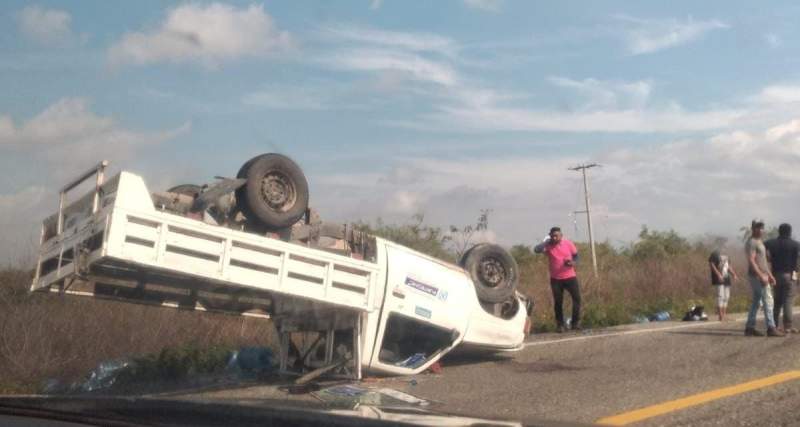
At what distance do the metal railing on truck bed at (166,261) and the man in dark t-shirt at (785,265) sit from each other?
250 inches

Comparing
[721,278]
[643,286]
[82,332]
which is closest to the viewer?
[82,332]

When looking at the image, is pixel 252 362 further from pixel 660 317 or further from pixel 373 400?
pixel 660 317

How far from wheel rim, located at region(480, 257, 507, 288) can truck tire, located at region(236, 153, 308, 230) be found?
8.70 ft

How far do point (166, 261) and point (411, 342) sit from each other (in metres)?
3.43

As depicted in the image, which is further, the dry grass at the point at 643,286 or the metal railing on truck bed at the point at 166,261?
the dry grass at the point at 643,286

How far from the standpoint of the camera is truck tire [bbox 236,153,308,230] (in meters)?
9.32

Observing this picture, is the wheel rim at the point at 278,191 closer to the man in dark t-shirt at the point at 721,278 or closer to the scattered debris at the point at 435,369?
the scattered debris at the point at 435,369

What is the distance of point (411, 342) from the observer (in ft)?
35.4

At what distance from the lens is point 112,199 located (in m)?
8.24

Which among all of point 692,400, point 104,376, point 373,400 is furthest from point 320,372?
point 373,400

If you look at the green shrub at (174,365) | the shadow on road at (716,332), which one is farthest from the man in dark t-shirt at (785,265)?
the green shrub at (174,365)

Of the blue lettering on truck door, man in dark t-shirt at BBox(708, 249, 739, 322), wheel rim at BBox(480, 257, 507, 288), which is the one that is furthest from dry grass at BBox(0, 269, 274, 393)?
man in dark t-shirt at BBox(708, 249, 739, 322)

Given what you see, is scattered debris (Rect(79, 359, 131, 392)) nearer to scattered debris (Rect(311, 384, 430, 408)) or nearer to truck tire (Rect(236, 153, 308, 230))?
truck tire (Rect(236, 153, 308, 230))

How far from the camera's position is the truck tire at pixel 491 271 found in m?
11.3
